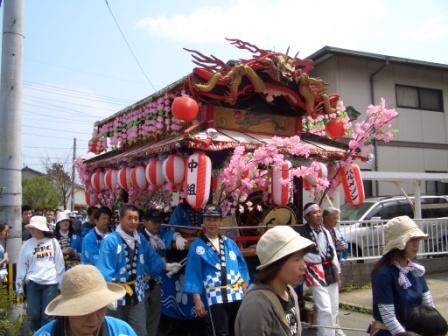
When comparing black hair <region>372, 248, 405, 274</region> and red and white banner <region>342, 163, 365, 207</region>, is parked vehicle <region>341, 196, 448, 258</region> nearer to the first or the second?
red and white banner <region>342, 163, 365, 207</region>

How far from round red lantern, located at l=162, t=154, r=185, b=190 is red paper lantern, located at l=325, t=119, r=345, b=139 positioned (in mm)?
3135

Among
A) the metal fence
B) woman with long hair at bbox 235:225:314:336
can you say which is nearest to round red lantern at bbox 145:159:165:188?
woman with long hair at bbox 235:225:314:336

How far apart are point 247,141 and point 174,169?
1.22 m

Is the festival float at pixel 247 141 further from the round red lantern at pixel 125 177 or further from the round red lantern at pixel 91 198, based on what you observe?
the round red lantern at pixel 91 198

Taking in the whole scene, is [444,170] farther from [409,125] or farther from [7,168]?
[7,168]

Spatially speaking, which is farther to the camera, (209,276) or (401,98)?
(401,98)

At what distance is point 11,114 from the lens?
4.92 meters

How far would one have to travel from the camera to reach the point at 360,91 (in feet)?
51.1

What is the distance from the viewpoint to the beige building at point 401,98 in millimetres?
15266

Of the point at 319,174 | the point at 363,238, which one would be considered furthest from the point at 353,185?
the point at 363,238

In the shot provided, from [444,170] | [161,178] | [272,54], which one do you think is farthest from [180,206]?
[444,170]

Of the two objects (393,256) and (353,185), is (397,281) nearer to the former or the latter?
(393,256)

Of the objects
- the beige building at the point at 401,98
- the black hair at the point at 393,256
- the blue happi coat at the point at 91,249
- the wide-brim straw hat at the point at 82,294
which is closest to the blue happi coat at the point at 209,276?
the blue happi coat at the point at 91,249

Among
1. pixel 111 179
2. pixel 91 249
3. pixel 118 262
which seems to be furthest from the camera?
pixel 111 179
